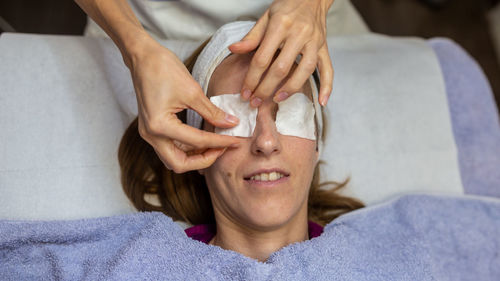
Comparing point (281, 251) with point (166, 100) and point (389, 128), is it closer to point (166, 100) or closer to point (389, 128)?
point (166, 100)

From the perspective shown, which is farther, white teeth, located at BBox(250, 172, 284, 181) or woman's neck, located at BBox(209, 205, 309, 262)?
woman's neck, located at BBox(209, 205, 309, 262)

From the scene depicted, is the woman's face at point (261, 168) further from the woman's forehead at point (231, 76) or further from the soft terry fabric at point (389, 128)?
the soft terry fabric at point (389, 128)

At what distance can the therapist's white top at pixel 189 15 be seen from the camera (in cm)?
149

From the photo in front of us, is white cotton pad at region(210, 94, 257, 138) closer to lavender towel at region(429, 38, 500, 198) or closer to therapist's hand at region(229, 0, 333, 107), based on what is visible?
therapist's hand at region(229, 0, 333, 107)

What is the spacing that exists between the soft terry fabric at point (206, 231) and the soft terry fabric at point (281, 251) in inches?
2.4

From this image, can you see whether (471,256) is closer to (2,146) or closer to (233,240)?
(233,240)

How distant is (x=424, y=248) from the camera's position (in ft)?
4.50

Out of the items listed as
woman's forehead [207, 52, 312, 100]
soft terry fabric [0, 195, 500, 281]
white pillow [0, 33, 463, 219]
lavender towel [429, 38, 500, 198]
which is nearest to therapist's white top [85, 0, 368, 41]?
white pillow [0, 33, 463, 219]

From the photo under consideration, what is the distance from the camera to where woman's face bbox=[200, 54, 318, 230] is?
1118 millimetres

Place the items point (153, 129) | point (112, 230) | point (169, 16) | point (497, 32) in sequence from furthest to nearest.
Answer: point (497, 32) < point (169, 16) < point (112, 230) < point (153, 129)

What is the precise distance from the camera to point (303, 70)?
1.01 meters

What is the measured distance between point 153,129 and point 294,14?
40 centimetres

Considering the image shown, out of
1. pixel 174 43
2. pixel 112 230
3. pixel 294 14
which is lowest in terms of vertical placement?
pixel 112 230


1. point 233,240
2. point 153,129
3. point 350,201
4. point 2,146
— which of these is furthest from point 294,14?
point 2,146
